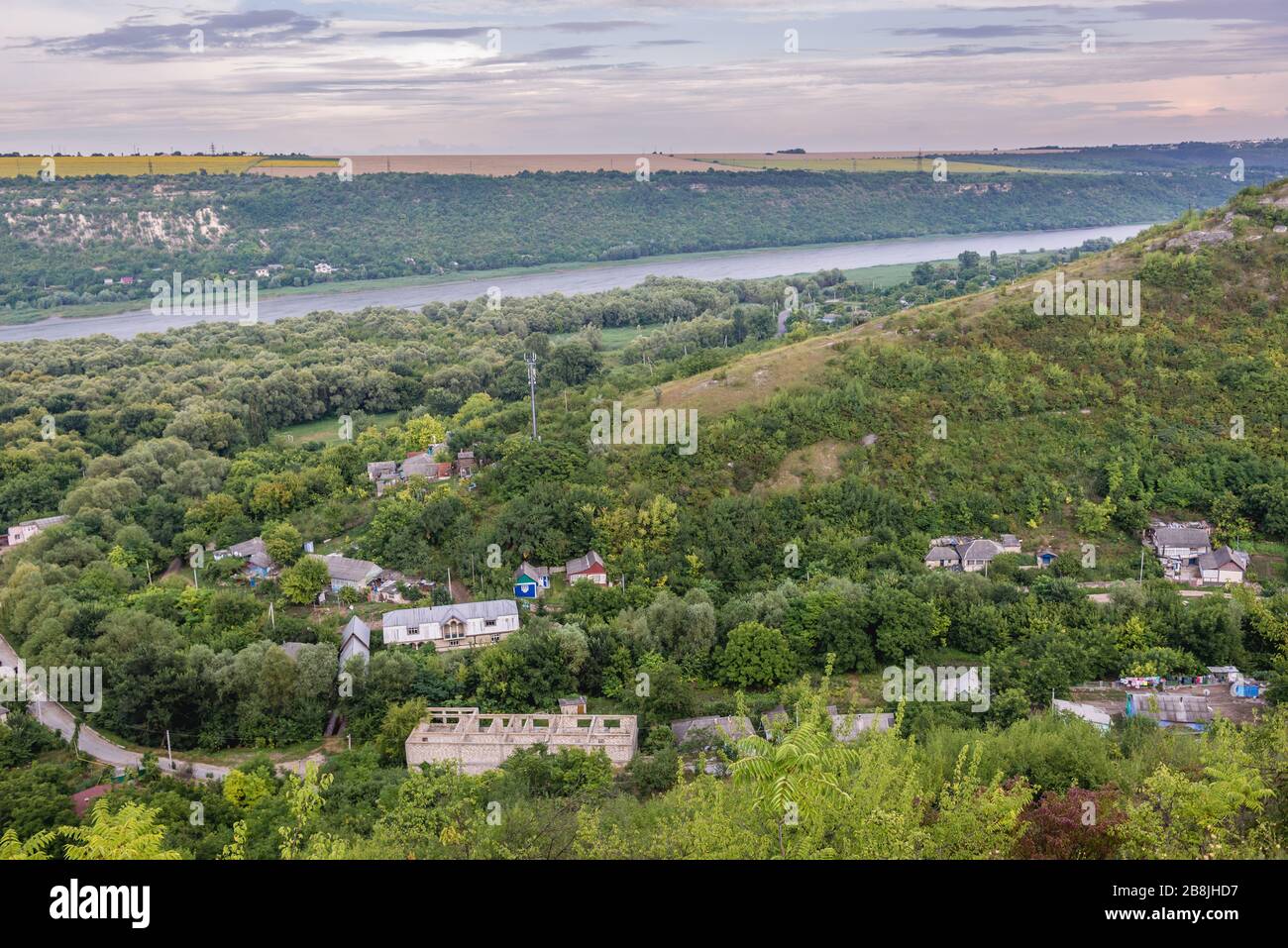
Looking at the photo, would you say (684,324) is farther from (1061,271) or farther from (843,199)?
(843,199)

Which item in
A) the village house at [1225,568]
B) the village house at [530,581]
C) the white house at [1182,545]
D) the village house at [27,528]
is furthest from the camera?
the village house at [27,528]

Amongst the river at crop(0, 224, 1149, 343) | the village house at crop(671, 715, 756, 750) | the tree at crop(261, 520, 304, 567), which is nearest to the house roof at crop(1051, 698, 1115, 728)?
the village house at crop(671, 715, 756, 750)

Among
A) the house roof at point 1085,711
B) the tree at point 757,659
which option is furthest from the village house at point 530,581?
the house roof at point 1085,711

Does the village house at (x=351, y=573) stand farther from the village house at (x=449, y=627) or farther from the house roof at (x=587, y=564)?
the house roof at (x=587, y=564)

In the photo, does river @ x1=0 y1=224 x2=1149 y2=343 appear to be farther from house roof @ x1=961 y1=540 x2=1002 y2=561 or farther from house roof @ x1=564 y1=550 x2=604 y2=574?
house roof @ x1=961 y1=540 x2=1002 y2=561

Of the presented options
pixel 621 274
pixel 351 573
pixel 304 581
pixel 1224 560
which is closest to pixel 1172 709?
pixel 1224 560

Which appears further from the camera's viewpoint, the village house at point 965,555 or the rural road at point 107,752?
the village house at point 965,555
